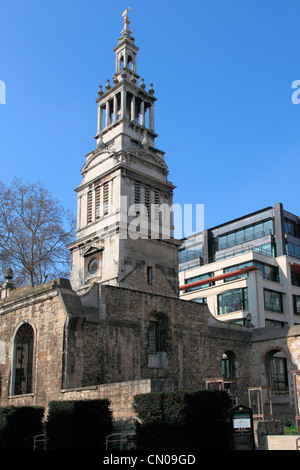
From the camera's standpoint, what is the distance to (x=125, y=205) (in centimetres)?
3297

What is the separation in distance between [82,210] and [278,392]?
19.6m

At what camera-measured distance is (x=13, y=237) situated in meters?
34.3

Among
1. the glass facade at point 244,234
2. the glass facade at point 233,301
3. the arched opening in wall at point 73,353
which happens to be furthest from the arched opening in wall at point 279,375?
the glass facade at point 244,234

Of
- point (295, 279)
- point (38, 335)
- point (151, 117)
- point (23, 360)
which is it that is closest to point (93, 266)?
point (23, 360)

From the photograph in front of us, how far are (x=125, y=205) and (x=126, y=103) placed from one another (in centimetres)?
980

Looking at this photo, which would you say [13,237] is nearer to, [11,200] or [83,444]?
[11,200]

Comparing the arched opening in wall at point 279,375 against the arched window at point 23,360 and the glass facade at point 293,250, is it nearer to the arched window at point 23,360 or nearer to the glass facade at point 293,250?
the arched window at point 23,360

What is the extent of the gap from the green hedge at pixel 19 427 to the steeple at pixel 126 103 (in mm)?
21597

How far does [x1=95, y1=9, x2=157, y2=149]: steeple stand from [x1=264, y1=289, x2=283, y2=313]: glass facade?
20.1 metres

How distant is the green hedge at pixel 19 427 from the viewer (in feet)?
58.6

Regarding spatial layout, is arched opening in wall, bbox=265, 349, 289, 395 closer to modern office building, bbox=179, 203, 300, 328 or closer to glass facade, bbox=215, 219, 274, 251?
modern office building, bbox=179, 203, 300, 328

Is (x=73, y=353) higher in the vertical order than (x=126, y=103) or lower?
lower

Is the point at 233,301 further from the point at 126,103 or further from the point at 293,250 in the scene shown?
the point at 126,103

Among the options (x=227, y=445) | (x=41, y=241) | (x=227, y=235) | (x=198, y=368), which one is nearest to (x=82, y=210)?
(x=41, y=241)
